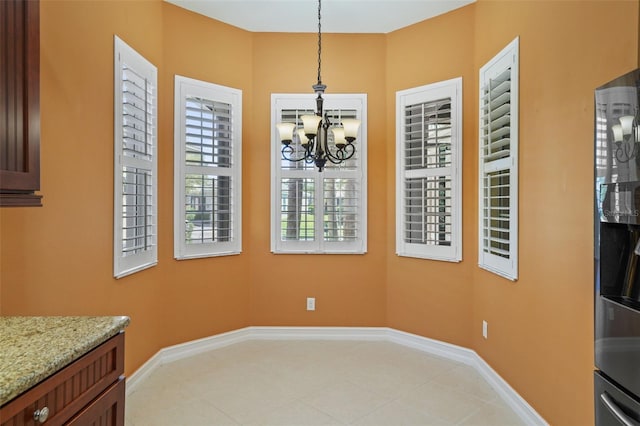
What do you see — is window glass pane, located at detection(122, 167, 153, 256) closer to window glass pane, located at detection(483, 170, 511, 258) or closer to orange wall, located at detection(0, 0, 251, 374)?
orange wall, located at detection(0, 0, 251, 374)

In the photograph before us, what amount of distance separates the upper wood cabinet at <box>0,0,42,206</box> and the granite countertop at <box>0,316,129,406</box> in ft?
1.61

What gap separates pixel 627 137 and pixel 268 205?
10.2ft

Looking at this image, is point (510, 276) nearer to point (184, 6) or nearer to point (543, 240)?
point (543, 240)

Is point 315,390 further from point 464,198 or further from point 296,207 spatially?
point 464,198

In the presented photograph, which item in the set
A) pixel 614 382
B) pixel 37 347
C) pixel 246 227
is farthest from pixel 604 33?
pixel 246 227

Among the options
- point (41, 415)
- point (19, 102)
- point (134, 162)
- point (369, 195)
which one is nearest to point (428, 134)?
point (369, 195)

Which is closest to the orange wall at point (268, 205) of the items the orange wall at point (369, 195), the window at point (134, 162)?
the orange wall at point (369, 195)

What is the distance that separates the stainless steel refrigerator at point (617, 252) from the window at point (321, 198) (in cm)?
255

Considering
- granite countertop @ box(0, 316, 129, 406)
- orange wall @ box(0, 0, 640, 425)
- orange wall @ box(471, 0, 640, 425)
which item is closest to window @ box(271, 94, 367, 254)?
orange wall @ box(0, 0, 640, 425)

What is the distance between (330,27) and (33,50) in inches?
116

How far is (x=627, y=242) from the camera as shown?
59.6 inches

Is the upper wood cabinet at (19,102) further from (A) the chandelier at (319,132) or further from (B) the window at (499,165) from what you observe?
(B) the window at (499,165)

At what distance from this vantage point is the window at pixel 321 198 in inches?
158

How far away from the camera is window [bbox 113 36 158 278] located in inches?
108
